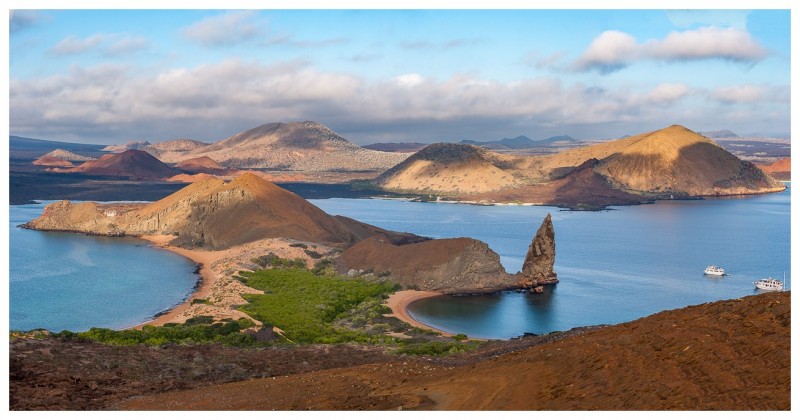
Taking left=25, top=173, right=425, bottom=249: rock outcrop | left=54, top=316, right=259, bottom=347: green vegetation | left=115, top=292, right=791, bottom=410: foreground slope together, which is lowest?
left=54, top=316, right=259, bottom=347: green vegetation

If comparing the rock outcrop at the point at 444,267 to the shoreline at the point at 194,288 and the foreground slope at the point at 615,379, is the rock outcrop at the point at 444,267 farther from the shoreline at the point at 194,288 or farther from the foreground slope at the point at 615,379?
the foreground slope at the point at 615,379

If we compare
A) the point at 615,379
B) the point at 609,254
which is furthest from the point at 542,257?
the point at 615,379

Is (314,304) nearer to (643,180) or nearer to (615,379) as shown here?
(615,379)

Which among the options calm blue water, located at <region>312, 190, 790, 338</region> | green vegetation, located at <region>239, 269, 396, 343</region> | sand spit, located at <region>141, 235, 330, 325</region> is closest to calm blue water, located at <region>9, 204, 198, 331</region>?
sand spit, located at <region>141, 235, 330, 325</region>

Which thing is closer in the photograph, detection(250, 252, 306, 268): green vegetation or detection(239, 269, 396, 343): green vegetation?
detection(239, 269, 396, 343): green vegetation

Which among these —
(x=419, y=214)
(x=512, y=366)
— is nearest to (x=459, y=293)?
(x=512, y=366)

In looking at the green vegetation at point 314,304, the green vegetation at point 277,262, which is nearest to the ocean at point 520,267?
the green vegetation at point 314,304

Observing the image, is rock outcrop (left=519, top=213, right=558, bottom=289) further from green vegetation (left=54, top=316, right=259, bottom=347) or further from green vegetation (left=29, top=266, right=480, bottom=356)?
green vegetation (left=54, top=316, right=259, bottom=347)
